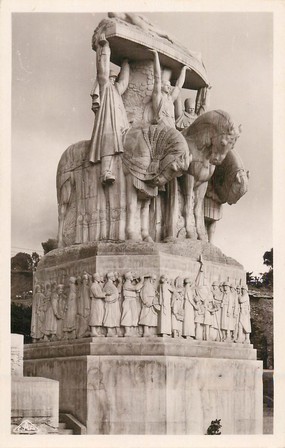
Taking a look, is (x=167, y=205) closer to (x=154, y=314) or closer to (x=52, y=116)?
(x=154, y=314)

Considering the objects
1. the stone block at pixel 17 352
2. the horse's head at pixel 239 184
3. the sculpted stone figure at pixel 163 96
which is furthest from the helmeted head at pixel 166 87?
the stone block at pixel 17 352

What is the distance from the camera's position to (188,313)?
24.3 m

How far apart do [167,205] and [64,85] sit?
9968 millimetres

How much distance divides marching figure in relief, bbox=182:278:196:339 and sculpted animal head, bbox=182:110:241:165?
340cm

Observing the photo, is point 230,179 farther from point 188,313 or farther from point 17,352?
point 17,352

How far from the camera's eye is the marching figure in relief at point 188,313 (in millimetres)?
24203

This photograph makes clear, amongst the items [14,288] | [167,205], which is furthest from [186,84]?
[14,288]

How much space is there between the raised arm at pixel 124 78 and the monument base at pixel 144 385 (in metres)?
6.86

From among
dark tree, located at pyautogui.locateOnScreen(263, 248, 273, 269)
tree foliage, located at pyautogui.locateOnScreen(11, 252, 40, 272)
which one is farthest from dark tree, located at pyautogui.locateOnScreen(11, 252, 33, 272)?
dark tree, located at pyautogui.locateOnScreen(263, 248, 273, 269)

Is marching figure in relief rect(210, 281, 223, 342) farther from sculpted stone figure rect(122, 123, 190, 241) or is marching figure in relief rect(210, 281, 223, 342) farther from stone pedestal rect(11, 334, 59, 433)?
stone pedestal rect(11, 334, 59, 433)

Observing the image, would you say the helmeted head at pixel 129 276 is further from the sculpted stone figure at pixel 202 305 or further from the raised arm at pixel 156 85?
the raised arm at pixel 156 85

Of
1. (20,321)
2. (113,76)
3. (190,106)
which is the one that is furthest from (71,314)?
(20,321)

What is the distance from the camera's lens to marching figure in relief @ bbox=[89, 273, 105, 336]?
23.7 meters

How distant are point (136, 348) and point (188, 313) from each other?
1.75 m
